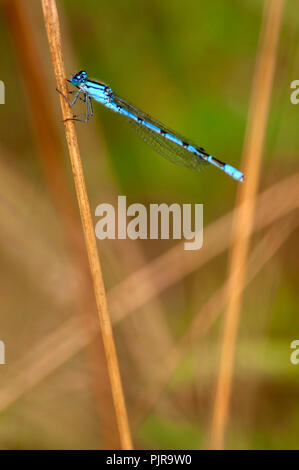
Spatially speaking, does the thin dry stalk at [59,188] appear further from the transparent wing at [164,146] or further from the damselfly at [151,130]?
the transparent wing at [164,146]

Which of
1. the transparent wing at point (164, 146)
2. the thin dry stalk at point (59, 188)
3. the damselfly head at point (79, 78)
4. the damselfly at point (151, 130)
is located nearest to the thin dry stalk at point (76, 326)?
the thin dry stalk at point (59, 188)

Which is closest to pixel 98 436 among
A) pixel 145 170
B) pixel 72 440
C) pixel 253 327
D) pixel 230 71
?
pixel 72 440

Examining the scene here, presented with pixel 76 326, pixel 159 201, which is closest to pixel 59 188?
pixel 159 201

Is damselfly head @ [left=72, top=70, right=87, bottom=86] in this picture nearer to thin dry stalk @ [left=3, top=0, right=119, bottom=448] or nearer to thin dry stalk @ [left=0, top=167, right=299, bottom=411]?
thin dry stalk @ [left=3, top=0, right=119, bottom=448]

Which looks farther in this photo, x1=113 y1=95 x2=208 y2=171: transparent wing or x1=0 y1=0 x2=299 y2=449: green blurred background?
x1=113 y1=95 x2=208 y2=171: transparent wing

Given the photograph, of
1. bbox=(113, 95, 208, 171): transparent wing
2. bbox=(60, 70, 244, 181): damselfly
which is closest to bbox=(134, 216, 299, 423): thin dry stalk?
bbox=(60, 70, 244, 181): damselfly

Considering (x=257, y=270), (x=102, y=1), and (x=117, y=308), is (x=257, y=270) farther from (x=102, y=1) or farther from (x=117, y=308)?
(x=102, y=1)
